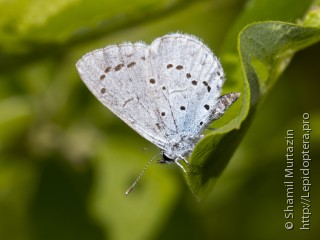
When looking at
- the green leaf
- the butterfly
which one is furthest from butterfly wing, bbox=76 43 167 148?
the green leaf

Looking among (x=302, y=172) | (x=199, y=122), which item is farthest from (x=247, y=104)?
(x=302, y=172)

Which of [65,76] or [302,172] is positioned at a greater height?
[65,76]

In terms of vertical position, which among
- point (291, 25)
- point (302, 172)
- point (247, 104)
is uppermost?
point (291, 25)

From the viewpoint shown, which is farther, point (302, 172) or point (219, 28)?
point (219, 28)

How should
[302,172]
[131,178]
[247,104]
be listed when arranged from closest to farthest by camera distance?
[247,104] < [302,172] < [131,178]

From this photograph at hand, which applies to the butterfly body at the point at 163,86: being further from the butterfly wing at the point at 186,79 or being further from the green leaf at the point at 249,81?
the green leaf at the point at 249,81

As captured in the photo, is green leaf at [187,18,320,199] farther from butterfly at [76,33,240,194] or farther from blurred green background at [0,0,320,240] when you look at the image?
blurred green background at [0,0,320,240]

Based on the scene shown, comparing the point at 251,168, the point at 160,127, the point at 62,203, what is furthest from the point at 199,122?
the point at 62,203

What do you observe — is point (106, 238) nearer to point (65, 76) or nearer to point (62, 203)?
point (62, 203)

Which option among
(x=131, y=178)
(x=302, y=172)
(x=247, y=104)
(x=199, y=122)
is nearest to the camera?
(x=247, y=104)
